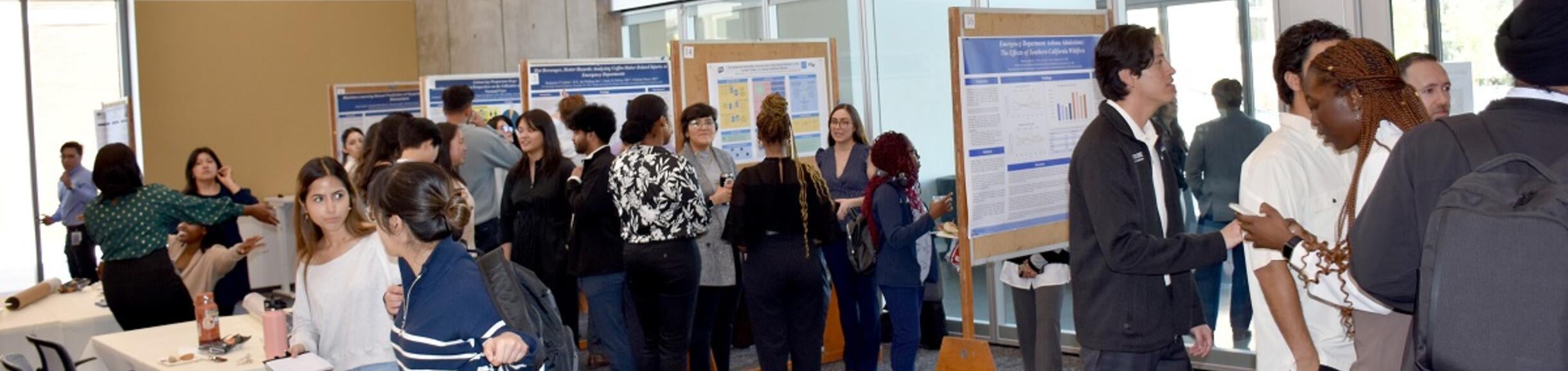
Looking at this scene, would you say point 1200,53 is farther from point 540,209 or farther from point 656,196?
point 540,209

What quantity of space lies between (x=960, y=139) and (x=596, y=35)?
6715mm

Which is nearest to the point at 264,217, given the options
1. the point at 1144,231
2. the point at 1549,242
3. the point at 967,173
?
the point at 967,173

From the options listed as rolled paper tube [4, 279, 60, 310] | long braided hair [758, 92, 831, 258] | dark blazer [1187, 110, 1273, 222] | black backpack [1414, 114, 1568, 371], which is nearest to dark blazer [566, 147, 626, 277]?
long braided hair [758, 92, 831, 258]

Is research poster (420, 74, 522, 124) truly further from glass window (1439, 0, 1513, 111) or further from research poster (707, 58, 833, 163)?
glass window (1439, 0, 1513, 111)

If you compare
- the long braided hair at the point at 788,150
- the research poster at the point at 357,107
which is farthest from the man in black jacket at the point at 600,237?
the research poster at the point at 357,107

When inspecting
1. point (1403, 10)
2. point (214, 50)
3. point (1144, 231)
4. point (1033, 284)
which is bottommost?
point (1033, 284)

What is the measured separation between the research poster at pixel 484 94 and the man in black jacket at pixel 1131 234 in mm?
6511

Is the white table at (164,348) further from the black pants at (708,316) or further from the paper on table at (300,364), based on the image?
the black pants at (708,316)

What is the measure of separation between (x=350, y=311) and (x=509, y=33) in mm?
8228

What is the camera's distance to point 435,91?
928cm

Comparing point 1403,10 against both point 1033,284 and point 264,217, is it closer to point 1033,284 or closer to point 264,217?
point 1033,284

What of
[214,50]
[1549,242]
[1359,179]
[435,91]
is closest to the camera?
[1549,242]

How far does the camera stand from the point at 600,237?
546 cm

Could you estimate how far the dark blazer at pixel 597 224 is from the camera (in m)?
5.42
